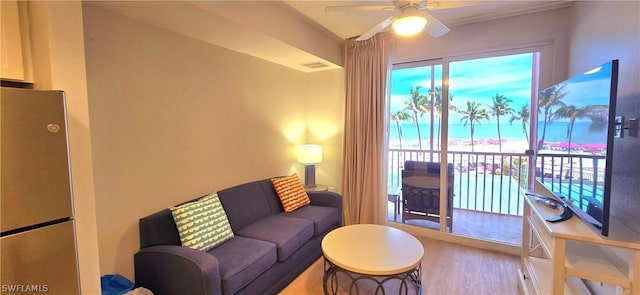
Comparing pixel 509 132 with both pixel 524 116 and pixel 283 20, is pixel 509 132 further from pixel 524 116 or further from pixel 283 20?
pixel 283 20

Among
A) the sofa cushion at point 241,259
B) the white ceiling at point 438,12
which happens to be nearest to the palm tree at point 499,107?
the white ceiling at point 438,12

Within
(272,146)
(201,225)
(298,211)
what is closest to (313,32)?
(272,146)

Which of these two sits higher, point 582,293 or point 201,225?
point 201,225

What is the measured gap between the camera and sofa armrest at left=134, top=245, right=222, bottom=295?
165cm

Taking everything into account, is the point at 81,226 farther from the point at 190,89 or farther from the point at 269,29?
the point at 269,29

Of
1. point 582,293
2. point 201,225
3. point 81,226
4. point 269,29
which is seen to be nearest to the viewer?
point 81,226

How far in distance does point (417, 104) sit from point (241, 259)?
265 centimetres

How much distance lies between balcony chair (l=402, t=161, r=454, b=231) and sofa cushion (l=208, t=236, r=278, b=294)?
80.4 inches

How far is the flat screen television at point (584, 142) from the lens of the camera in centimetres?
129

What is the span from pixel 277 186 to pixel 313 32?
69.1 inches

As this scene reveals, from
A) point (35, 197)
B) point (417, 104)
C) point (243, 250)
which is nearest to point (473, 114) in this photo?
point (417, 104)

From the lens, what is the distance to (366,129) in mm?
3443

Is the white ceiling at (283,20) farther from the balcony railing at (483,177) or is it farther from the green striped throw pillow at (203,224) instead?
the balcony railing at (483,177)

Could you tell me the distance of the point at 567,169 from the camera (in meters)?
1.69
